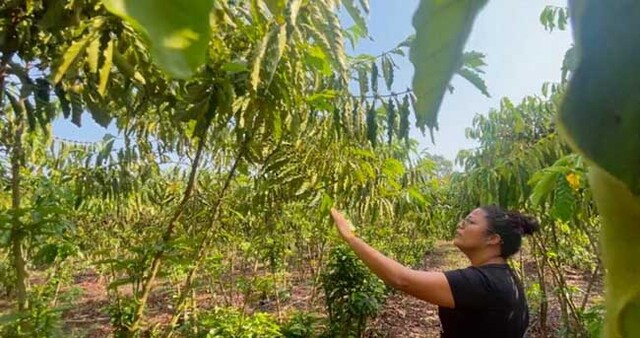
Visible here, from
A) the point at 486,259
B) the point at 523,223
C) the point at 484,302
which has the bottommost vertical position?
the point at 484,302

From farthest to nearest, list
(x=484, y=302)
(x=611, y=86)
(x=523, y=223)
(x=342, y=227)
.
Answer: (x=342, y=227)
(x=523, y=223)
(x=484, y=302)
(x=611, y=86)

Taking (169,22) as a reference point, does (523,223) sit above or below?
above

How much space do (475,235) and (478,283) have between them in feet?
0.60

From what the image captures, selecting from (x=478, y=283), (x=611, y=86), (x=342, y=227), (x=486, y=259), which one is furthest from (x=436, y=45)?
(x=342, y=227)

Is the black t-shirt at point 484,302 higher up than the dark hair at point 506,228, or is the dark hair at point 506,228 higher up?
the dark hair at point 506,228

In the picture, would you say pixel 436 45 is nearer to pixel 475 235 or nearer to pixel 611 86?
pixel 611 86

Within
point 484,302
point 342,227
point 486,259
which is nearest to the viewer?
point 484,302

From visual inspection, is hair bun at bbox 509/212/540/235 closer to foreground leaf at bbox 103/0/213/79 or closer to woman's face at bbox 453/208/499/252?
woman's face at bbox 453/208/499/252

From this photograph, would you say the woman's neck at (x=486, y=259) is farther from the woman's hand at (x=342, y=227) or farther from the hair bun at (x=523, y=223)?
the woman's hand at (x=342, y=227)

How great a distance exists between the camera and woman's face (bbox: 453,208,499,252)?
1.51 meters

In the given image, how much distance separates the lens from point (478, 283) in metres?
1.38

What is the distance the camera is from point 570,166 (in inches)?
56.6

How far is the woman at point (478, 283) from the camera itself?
4.52 ft

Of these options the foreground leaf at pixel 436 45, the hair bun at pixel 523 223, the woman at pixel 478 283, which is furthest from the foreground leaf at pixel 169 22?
the hair bun at pixel 523 223
